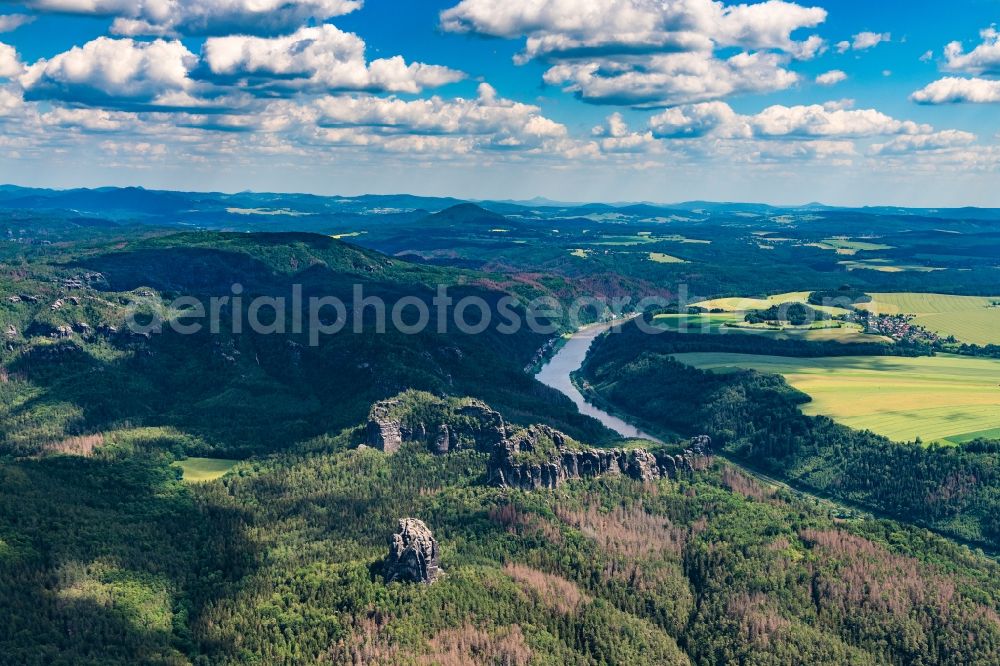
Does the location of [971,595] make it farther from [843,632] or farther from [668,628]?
[668,628]

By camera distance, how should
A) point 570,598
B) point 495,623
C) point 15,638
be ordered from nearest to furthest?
point 15,638 < point 495,623 < point 570,598

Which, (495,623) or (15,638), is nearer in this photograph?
(15,638)

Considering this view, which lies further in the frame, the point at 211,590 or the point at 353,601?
the point at 211,590

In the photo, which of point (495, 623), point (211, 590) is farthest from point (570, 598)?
point (211, 590)

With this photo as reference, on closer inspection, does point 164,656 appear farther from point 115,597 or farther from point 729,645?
point 729,645

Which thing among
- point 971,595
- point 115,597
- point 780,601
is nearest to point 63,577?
point 115,597

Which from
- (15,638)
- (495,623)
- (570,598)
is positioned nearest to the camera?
(15,638)
